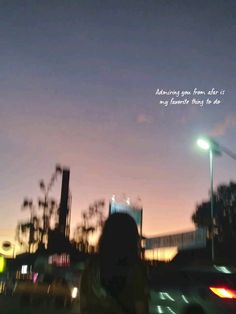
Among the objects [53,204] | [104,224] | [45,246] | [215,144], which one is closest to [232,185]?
[53,204]

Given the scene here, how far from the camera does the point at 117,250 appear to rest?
3.54 meters

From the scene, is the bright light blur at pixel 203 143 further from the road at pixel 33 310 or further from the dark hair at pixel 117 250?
the dark hair at pixel 117 250

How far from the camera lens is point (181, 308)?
29.1 ft

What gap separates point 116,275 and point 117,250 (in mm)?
174

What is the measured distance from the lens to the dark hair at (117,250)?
11.3 feet

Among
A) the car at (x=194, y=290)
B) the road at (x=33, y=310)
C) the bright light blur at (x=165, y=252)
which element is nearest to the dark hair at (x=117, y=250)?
the car at (x=194, y=290)

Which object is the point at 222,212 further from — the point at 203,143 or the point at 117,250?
the point at 117,250

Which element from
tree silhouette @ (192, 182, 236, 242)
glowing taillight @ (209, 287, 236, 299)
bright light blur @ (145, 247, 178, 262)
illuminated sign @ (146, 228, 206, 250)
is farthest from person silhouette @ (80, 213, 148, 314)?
tree silhouette @ (192, 182, 236, 242)

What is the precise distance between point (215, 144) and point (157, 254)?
21.5 meters

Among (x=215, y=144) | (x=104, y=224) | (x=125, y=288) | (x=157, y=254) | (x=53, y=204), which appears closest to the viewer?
(x=125, y=288)

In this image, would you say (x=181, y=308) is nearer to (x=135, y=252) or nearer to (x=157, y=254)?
(x=135, y=252)

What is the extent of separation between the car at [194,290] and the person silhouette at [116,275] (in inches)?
182

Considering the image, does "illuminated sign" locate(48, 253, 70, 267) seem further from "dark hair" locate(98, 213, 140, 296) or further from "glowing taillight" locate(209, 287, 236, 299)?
"dark hair" locate(98, 213, 140, 296)

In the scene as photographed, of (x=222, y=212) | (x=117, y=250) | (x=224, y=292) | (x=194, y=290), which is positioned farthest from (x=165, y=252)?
(x=117, y=250)
